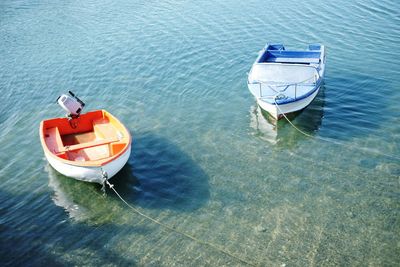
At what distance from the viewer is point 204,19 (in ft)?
102

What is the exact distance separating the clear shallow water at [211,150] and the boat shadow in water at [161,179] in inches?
2.4

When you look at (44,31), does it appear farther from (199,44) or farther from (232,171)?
(232,171)

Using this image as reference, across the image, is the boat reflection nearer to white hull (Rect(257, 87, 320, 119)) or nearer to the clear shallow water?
the clear shallow water

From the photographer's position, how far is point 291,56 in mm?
21125

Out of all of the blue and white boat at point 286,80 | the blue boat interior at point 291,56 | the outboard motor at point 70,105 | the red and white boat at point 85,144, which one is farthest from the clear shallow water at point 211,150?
the outboard motor at point 70,105

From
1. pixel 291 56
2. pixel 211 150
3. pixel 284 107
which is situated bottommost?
pixel 211 150

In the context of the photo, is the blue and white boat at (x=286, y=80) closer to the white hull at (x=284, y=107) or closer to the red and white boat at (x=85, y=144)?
the white hull at (x=284, y=107)

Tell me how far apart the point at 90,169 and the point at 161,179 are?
282cm

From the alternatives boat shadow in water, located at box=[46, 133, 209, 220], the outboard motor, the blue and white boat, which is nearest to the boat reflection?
boat shadow in water, located at box=[46, 133, 209, 220]

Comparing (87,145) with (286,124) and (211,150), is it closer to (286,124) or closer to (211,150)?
(211,150)

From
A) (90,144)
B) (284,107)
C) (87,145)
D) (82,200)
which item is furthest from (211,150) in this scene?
(82,200)

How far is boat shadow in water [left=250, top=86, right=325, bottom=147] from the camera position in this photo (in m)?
17.4

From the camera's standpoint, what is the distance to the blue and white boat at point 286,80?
17.5 meters

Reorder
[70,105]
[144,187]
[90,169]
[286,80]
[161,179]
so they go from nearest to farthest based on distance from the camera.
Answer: [90,169] < [144,187] < [161,179] < [70,105] < [286,80]
